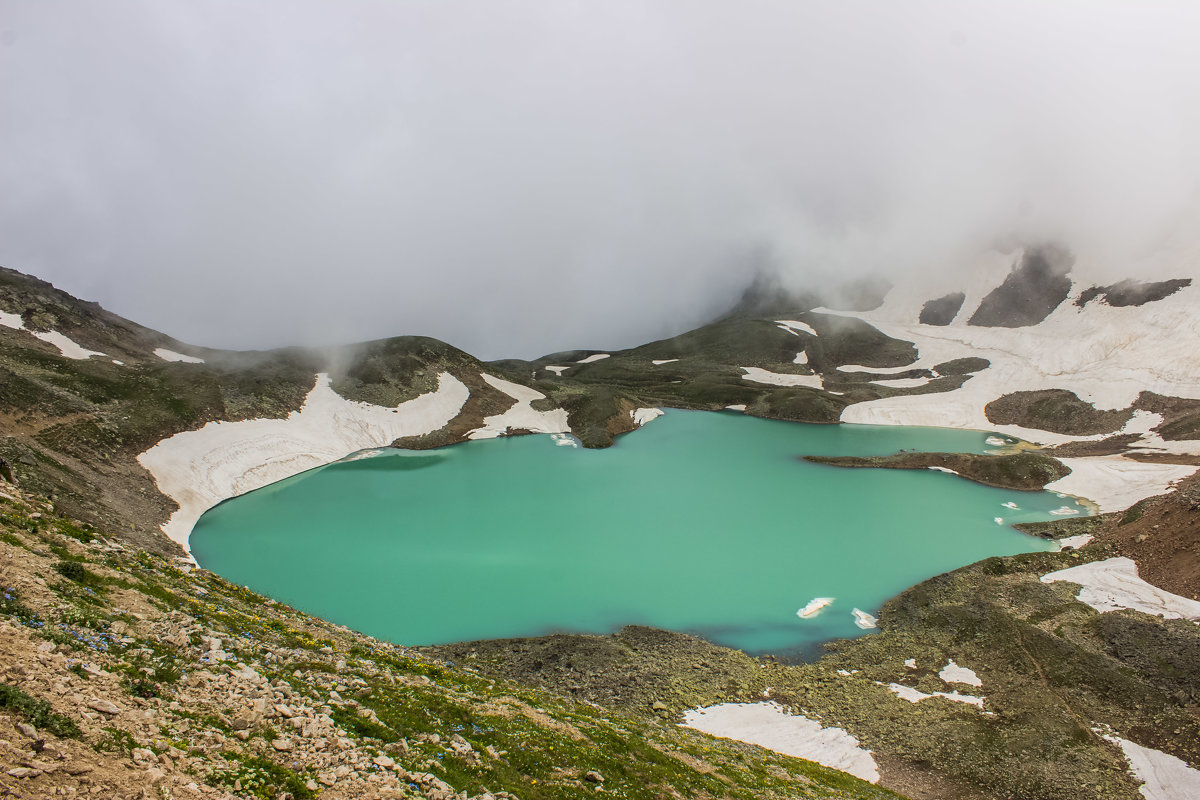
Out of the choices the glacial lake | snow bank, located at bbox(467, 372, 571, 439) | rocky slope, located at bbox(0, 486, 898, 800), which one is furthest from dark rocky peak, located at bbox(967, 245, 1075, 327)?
rocky slope, located at bbox(0, 486, 898, 800)

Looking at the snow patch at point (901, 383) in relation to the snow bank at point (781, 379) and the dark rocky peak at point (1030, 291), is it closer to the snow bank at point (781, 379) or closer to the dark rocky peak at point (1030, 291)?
the snow bank at point (781, 379)

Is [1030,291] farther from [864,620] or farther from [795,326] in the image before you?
[864,620]

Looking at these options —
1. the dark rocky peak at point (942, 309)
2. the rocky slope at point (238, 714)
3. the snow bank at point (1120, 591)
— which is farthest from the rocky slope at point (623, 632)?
the dark rocky peak at point (942, 309)

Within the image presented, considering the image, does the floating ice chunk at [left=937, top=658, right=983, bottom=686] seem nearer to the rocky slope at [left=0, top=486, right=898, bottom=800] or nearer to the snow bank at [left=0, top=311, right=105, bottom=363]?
the rocky slope at [left=0, top=486, right=898, bottom=800]

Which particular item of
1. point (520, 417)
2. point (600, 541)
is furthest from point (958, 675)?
point (520, 417)

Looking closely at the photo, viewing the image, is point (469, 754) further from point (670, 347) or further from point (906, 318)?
point (906, 318)

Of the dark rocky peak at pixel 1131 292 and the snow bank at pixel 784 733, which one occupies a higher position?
the dark rocky peak at pixel 1131 292
